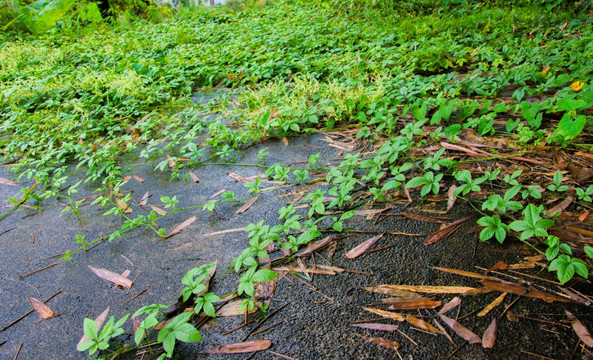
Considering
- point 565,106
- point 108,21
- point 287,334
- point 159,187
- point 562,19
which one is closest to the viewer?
point 287,334

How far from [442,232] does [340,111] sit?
156cm

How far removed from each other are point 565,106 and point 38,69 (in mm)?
7354

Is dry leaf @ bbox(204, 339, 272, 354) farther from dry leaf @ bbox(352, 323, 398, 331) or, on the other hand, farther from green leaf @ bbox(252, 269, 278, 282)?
dry leaf @ bbox(352, 323, 398, 331)

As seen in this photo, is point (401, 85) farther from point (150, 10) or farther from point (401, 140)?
point (150, 10)

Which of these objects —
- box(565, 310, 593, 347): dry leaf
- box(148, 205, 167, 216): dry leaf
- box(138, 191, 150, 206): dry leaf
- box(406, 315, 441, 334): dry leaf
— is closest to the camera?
box(565, 310, 593, 347): dry leaf

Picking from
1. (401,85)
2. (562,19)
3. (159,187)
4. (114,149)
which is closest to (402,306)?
(159,187)

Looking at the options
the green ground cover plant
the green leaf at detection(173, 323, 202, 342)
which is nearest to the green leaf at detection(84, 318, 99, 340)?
the green ground cover plant

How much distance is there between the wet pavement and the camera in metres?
1.23

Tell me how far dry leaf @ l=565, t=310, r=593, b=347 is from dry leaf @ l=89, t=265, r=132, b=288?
80.6 inches

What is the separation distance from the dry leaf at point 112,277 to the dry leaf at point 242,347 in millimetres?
741

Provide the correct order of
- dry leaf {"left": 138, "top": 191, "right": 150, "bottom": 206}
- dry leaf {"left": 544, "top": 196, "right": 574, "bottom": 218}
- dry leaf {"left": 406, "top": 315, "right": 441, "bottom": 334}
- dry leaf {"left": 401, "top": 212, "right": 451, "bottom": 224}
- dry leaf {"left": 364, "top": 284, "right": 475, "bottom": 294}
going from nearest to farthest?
dry leaf {"left": 406, "top": 315, "right": 441, "bottom": 334}
dry leaf {"left": 364, "top": 284, "right": 475, "bottom": 294}
dry leaf {"left": 544, "top": 196, "right": 574, "bottom": 218}
dry leaf {"left": 401, "top": 212, "right": 451, "bottom": 224}
dry leaf {"left": 138, "top": 191, "right": 150, "bottom": 206}

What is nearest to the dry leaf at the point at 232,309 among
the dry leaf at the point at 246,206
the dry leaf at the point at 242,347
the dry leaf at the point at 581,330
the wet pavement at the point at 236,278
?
the wet pavement at the point at 236,278

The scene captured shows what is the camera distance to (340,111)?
2893mm

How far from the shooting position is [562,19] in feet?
15.3
